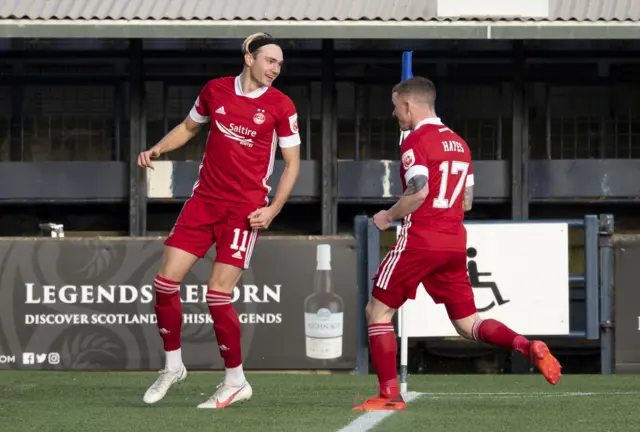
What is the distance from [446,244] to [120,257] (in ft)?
15.9

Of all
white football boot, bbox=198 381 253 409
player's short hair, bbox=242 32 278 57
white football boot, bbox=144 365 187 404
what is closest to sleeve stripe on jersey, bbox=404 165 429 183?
player's short hair, bbox=242 32 278 57

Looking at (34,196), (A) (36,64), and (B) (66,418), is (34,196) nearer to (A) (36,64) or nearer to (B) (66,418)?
(A) (36,64)

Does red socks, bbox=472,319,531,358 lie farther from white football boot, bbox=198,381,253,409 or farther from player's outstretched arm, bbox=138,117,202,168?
player's outstretched arm, bbox=138,117,202,168

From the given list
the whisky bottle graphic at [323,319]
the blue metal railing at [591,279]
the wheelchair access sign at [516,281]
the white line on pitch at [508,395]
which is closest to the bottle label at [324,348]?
the whisky bottle graphic at [323,319]

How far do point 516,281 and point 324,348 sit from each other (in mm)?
1660

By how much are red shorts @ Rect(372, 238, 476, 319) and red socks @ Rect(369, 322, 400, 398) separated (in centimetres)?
15

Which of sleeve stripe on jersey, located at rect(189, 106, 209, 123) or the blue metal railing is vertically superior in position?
sleeve stripe on jersey, located at rect(189, 106, 209, 123)

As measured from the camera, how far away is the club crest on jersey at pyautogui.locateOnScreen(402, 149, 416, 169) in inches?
303

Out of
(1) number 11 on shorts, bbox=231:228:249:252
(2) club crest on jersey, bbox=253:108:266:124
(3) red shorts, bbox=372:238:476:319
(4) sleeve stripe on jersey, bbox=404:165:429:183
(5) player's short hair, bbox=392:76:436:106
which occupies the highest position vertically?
(5) player's short hair, bbox=392:76:436:106

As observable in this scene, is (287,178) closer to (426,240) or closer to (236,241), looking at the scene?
(236,241)

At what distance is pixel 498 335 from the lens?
8039 mm

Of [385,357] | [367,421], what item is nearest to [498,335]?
[385,357]

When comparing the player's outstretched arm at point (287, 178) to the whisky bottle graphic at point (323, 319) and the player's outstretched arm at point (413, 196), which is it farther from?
the whisky bottle graphic at point (323, 319)

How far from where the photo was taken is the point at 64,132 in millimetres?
16938
